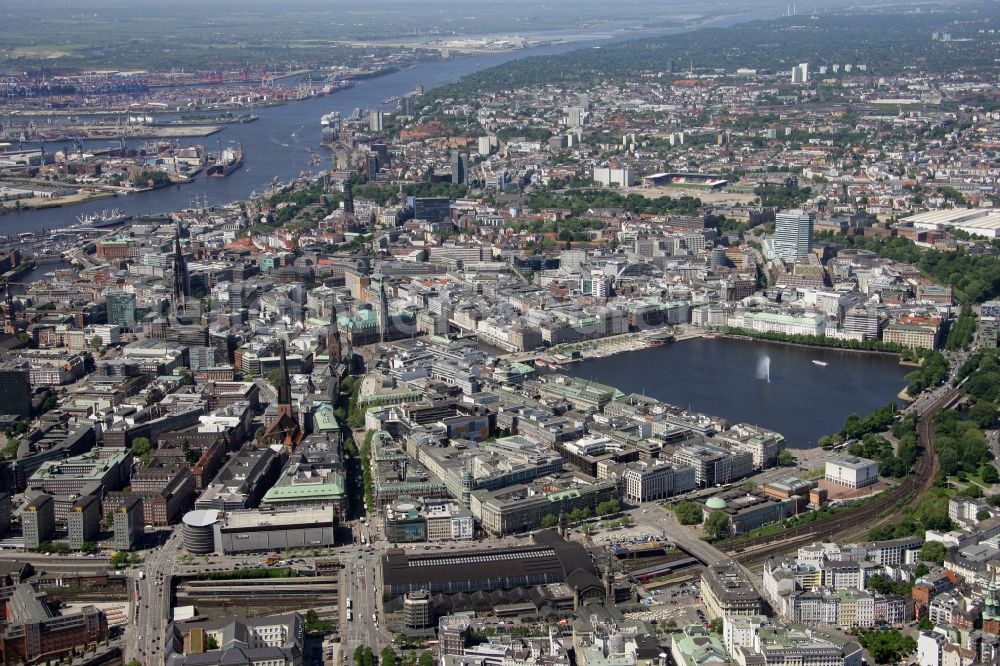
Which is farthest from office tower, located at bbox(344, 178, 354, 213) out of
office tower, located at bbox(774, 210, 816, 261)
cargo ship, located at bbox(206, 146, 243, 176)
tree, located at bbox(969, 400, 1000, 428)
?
tree, located at bbox(969, 400, 1000, 428)

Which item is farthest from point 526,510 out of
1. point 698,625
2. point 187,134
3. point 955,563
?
point 187,134

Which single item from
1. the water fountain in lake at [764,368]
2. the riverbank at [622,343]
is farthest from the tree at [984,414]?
the riverbank at [622,343]

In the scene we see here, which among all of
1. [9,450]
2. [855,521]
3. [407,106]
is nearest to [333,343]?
[9,450]

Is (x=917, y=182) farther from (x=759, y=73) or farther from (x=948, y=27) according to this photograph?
(x=948, y=27)

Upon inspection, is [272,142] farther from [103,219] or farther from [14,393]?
[14,393]

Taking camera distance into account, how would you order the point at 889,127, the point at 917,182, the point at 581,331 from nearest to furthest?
the point at 581,331, the point at 917,182, the point at 889,127

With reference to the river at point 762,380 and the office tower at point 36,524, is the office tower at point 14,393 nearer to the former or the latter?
the office tower at point 36,524
